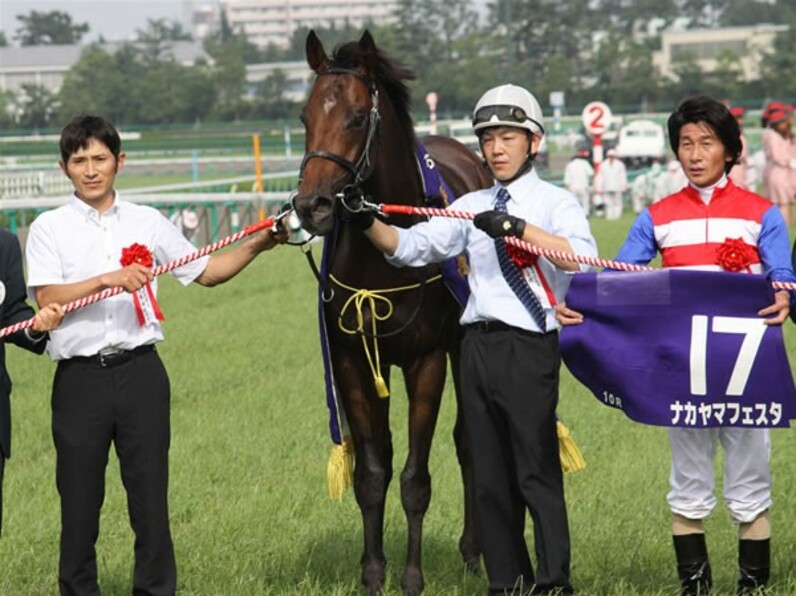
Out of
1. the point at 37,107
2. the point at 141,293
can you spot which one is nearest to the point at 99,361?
the point at 141,293

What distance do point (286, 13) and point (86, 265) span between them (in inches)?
7124

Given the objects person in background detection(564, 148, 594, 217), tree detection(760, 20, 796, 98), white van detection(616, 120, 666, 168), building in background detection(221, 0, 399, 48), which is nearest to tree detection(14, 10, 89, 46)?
building in background detection(221, 0, 399, 48)

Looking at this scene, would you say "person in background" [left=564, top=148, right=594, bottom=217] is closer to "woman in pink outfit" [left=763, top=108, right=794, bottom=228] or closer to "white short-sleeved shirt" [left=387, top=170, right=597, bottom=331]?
"woman in pink outfit" [left=763, top=108, right=794, bottom=228]

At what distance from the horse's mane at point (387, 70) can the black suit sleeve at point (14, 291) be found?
1.42 meters

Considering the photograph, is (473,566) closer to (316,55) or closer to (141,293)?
(141,293)

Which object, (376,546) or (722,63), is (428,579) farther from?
(722,63)

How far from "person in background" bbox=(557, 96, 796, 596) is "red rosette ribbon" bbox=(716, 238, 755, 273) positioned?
2cm

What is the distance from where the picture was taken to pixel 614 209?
30172 mm

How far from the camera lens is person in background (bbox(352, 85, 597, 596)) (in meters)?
5.33

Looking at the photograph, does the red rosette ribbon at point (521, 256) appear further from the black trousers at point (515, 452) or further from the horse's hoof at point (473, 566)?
the horse's hoof at point (473, 566)

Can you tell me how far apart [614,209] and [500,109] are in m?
25.2

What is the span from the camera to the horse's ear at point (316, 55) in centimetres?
582

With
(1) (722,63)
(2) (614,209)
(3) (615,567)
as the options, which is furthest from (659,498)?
(1) (722,63)

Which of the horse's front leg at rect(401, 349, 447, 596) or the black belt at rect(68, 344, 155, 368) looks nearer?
the black belt at rect(68, 344, 155, 368)
